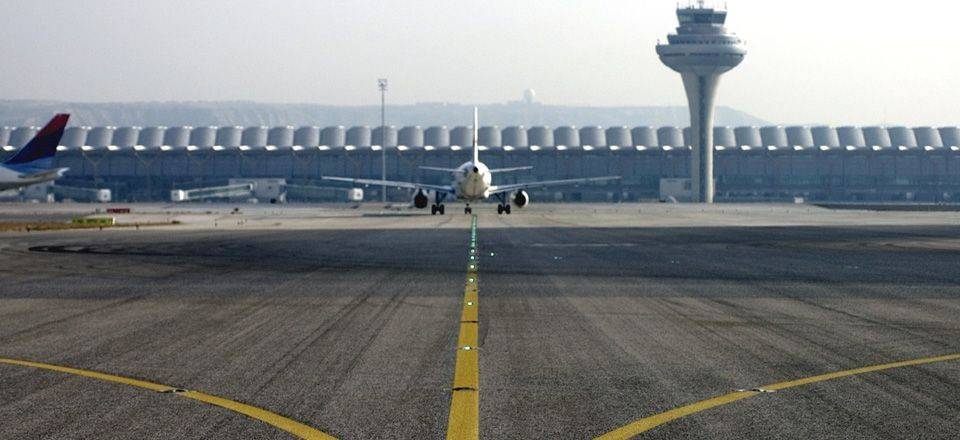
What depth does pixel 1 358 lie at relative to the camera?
13922 mm

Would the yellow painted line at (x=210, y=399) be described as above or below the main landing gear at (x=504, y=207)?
above

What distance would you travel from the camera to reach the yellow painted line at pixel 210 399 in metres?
9.60

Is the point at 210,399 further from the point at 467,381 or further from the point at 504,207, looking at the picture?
the point at 504,207

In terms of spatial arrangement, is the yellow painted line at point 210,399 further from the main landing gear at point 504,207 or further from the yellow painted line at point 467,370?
the main landing gear at point 504,207

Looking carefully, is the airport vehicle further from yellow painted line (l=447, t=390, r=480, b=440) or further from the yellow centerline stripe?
yellow painted line (l=447, t=390, r=480, b=440)

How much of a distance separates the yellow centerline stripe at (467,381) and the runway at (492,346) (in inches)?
3.7

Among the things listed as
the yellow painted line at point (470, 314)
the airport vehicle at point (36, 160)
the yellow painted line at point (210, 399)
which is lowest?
the yellow painted line at point (470, 314)

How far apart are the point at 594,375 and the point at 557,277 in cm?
1476

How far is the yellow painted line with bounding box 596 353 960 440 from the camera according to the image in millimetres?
9539

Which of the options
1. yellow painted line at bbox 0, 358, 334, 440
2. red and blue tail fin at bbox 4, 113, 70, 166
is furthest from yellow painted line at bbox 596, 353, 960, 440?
red and blue tail fin at bbox 4, 113, 70, 166

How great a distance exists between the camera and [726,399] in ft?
36.3

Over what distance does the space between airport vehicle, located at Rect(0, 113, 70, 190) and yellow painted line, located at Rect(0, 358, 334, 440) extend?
7500 cm

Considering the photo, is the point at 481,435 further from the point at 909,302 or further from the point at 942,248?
the point at 942,248

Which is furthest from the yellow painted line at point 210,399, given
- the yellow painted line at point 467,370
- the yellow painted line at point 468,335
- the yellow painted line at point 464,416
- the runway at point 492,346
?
the yellow painted line at point 468,335
